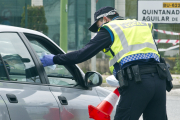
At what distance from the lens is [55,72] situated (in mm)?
3400

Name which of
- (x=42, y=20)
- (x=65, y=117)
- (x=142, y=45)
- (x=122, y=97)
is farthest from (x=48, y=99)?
(x=42, y=20)

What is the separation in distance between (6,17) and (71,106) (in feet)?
41.8

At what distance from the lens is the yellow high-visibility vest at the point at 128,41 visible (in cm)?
288

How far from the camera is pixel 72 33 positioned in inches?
599

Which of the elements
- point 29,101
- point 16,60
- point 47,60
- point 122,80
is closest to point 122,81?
point 122,80

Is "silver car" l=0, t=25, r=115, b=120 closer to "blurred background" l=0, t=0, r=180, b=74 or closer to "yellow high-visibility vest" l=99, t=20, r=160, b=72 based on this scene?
"yellow high-visibility vest" l=99, t=20, r=160, b=72

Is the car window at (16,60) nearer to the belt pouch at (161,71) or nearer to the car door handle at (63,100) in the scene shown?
the car door handle at (63,100)

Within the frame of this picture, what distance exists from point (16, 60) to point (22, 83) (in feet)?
0.82

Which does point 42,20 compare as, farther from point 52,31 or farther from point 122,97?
point 122,97

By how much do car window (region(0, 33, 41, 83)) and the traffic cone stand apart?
53 centimetres

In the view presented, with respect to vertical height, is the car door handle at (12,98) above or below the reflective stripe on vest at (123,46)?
below

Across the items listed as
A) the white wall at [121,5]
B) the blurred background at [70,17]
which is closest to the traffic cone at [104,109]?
the blurred background at [70,17]

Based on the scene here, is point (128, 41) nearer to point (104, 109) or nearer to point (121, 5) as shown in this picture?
point (104, 109)

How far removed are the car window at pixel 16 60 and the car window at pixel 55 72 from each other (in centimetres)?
24
